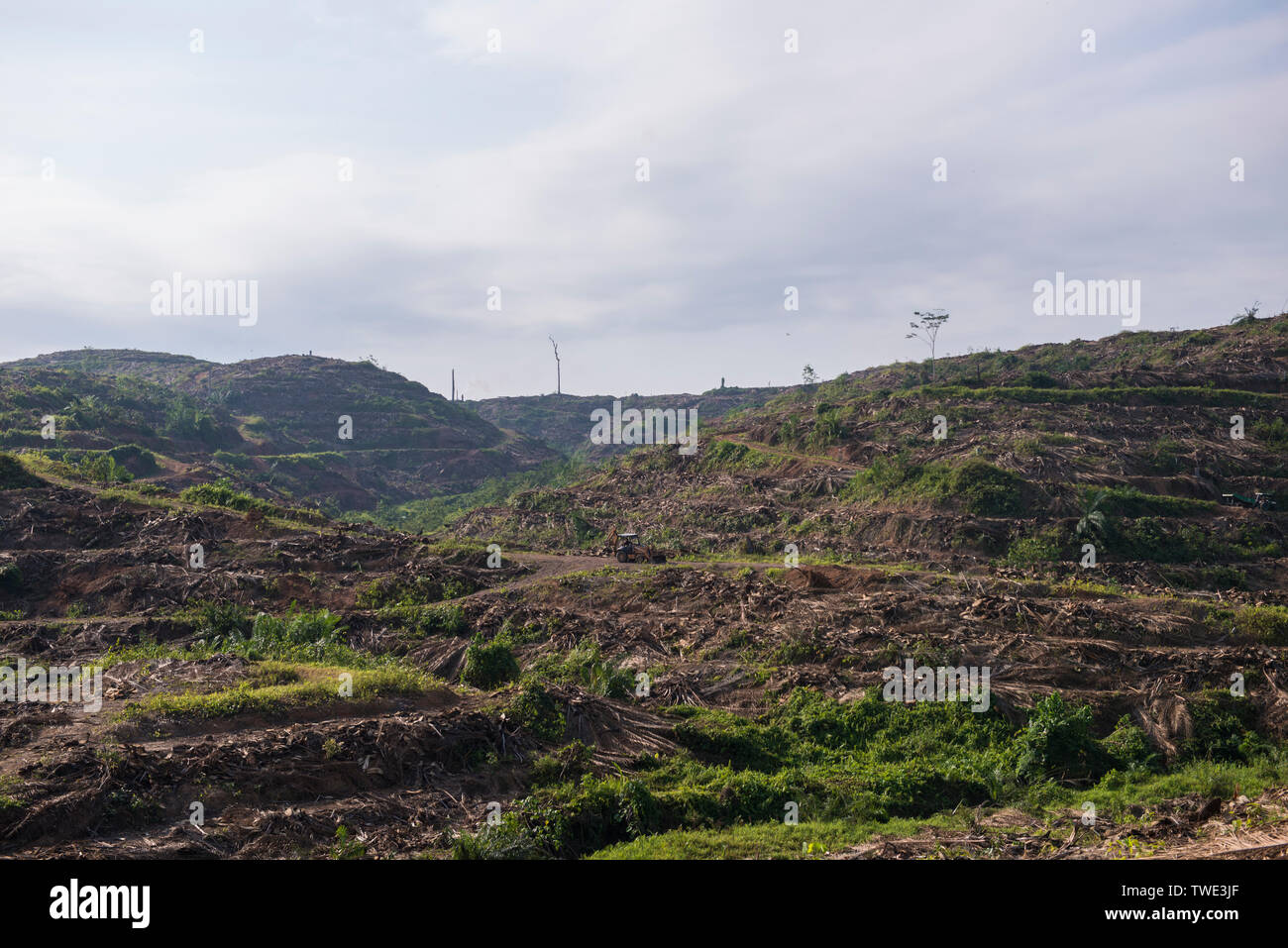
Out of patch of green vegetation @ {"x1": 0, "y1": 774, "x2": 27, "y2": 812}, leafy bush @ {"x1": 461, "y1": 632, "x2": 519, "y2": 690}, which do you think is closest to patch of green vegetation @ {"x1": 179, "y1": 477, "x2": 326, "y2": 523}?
leafy bush @ {"x1": 461, "y1": 632, "x2": 519, "y2": 690}

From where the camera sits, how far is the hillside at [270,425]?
139 ft

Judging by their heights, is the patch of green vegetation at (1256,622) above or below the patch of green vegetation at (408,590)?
below

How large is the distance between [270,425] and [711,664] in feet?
178

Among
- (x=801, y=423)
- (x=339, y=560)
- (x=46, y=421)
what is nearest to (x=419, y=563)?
(x=339, y=560)

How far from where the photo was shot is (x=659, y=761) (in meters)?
11.1

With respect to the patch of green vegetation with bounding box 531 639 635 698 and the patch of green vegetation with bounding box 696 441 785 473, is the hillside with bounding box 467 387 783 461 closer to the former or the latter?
the patch of green vegetation with bounding box 696 441 785 473

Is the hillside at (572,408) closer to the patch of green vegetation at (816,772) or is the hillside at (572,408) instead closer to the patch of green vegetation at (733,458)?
the patch of green vegetation at (733,458)

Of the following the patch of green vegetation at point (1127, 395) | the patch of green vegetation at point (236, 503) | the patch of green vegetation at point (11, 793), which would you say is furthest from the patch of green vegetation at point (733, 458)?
the patch of green vegetation at point (11, 793)

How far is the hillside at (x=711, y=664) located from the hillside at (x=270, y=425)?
57.2 ft

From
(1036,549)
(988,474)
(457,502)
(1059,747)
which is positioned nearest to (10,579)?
(1059,747)

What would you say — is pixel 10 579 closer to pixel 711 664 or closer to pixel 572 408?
pixel 711 664

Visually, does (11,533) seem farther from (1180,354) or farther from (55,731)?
(1180,354)

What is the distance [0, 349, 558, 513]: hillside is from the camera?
42344 mm

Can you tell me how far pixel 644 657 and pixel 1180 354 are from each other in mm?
37817
